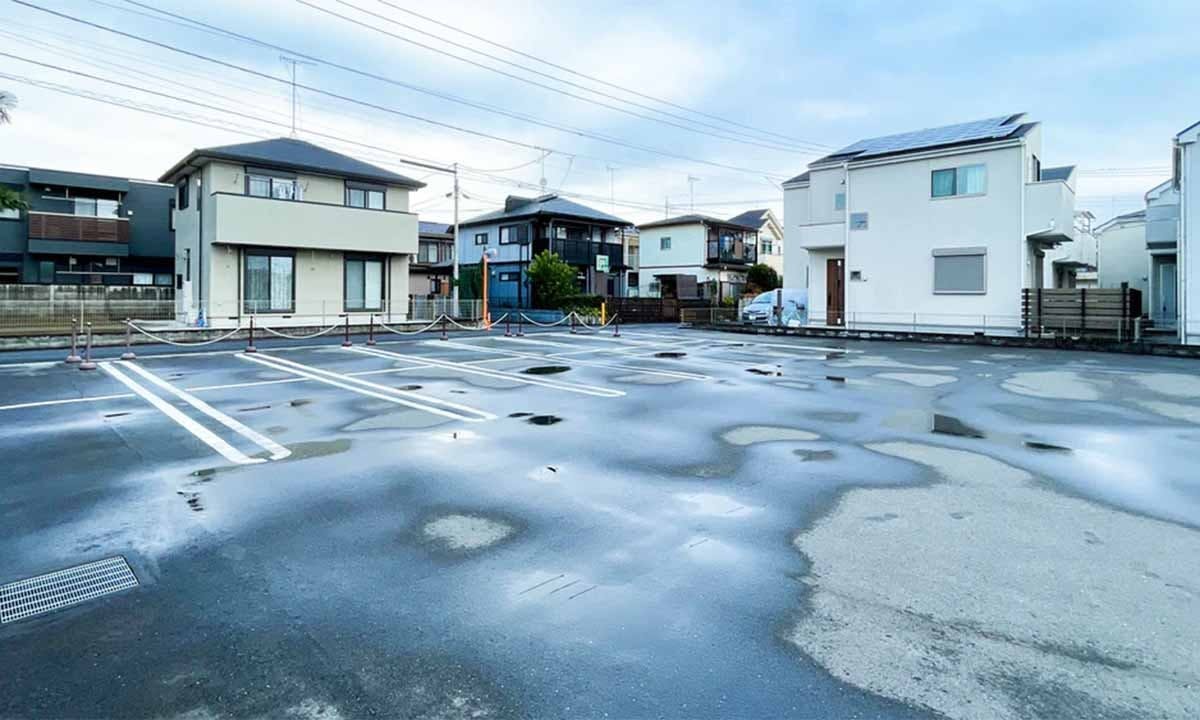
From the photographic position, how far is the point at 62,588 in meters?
3.59

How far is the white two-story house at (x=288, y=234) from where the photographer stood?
20.9m

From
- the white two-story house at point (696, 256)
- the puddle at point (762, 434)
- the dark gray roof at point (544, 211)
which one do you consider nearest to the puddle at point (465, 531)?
the puddle at point (762, 434)

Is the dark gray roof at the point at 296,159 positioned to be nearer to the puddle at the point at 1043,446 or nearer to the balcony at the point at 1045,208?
the balcony at the point at 1045,208

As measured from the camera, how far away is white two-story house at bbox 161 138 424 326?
68.5ft

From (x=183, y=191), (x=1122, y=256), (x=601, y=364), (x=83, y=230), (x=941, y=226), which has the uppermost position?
(x=183, y=191)

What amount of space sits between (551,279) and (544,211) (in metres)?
5.65

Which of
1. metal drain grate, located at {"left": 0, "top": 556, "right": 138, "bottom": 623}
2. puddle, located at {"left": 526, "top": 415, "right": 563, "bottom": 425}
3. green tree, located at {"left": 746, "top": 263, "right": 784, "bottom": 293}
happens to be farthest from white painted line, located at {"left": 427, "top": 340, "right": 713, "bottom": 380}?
green tree, located at {"left": 746, "top": 263, "right": 784, "bottom": 293}

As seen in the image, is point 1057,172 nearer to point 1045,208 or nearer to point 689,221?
point 1045,208

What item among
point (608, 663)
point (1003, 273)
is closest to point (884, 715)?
point (608, 663)

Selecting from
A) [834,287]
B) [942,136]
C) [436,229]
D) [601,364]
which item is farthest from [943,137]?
[436,229]

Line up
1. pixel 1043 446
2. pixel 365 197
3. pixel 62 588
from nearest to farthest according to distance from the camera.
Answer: pixel 62 588, pixel 1043 446, pixel 365 197

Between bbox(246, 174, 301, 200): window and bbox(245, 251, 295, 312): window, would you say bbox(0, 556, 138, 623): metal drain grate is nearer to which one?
bbox(245, 251, 295, 312): window

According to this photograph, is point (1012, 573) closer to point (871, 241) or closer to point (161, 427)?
point (161, 427)

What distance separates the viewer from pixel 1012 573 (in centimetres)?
374
